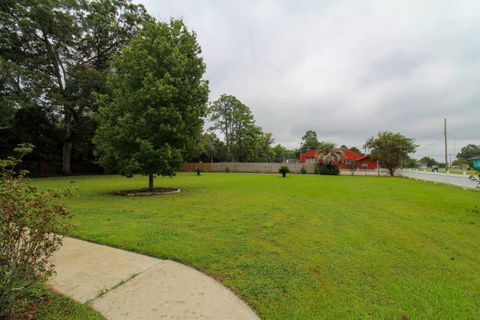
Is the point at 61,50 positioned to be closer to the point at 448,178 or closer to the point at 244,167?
the point at 244,167

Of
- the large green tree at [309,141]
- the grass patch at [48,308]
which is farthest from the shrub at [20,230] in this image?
the large green tree at [309,141]

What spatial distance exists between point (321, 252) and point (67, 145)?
2591cm

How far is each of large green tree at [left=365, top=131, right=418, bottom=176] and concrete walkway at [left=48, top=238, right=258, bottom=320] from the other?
101ft

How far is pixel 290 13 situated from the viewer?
33.1 feet

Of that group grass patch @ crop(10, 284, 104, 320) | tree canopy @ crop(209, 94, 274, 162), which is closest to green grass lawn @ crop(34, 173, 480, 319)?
grass patch @ crop(10, 284, 104, 320)

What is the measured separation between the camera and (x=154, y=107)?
10.2 meters

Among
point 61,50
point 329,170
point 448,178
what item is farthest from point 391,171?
point 61,50

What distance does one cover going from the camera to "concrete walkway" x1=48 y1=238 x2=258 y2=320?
2281 millimetres

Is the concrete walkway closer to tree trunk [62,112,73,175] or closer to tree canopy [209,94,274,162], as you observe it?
tree trunk [62,112,73,175]

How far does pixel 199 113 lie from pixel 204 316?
9564 mm

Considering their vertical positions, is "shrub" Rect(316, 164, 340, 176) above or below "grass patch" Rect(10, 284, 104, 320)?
above

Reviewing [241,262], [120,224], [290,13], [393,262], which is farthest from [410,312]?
[290,13]

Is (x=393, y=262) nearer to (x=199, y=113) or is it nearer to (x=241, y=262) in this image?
(x=241, y=262)

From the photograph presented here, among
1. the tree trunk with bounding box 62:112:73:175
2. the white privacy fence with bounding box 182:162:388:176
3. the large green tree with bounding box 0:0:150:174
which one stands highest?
the large green tree with bounding box 0:0:150:174
